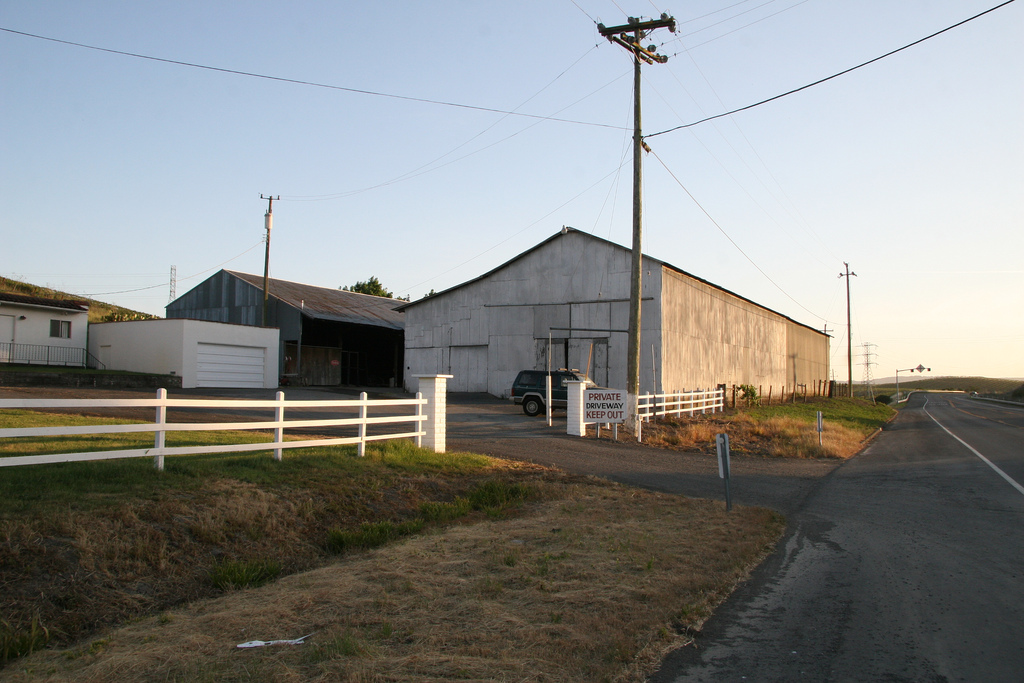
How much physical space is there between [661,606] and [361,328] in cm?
4150

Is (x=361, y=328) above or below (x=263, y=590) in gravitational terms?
above

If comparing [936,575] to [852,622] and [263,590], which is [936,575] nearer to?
[852,622]

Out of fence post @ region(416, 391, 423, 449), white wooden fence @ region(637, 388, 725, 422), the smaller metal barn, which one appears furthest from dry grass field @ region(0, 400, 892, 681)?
the smaller metal barn

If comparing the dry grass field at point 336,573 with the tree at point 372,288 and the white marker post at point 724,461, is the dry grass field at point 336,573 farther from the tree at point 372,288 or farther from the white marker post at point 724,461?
the tree at point 372,288

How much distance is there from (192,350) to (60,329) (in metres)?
6.44

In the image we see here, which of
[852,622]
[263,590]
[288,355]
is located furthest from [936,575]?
[288,355]

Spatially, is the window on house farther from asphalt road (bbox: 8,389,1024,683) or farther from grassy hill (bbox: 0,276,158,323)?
asphalt road (bbox: 8,389,1024,683)

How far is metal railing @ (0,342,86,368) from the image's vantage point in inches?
1187

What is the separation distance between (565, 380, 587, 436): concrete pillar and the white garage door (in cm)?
1979

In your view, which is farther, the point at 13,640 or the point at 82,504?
the point at 82,504

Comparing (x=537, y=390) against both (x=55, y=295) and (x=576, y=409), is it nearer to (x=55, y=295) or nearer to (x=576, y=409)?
(x=576, y=409)

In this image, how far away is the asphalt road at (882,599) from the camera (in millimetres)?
4730

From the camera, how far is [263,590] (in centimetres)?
648

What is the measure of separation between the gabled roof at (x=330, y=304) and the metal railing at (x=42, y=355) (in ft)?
35.3
